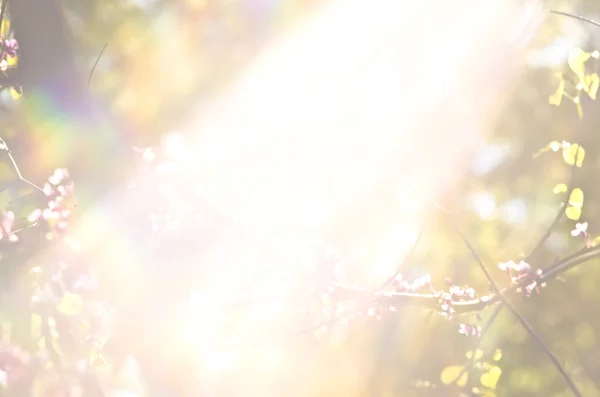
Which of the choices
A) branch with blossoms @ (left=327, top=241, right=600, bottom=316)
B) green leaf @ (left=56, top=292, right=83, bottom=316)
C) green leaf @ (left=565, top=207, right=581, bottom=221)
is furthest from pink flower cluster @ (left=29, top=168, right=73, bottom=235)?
green leaf @ (left=565, top=207, right=581, bottom=221)

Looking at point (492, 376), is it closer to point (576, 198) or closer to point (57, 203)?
point (576, 198)

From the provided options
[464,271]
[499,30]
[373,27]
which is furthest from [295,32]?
[464,271]

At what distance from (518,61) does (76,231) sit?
2.08m

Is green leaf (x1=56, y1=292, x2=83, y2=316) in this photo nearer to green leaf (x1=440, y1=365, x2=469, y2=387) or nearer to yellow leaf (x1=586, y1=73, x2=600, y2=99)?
green leaf (x1=440, y1=365, x2=469, y2=387)

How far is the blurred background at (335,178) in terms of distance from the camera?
44.8 inches

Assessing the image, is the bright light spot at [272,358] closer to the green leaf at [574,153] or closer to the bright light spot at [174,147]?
the bright light spot at [174,147]

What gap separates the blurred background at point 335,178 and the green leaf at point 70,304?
5.4 inches

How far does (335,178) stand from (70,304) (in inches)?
33.9

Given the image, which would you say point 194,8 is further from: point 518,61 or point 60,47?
point 518,61

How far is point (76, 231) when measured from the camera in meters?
1.03

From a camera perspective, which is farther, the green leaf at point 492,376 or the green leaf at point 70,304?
the green leaf at point 492,376

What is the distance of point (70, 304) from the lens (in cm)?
93

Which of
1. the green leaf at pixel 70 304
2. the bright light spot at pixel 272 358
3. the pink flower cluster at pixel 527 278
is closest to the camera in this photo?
the green leaf at pixel 70 304

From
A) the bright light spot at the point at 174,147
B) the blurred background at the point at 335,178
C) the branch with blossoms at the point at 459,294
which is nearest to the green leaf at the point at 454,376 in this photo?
the blurred background at the point at 335,178
